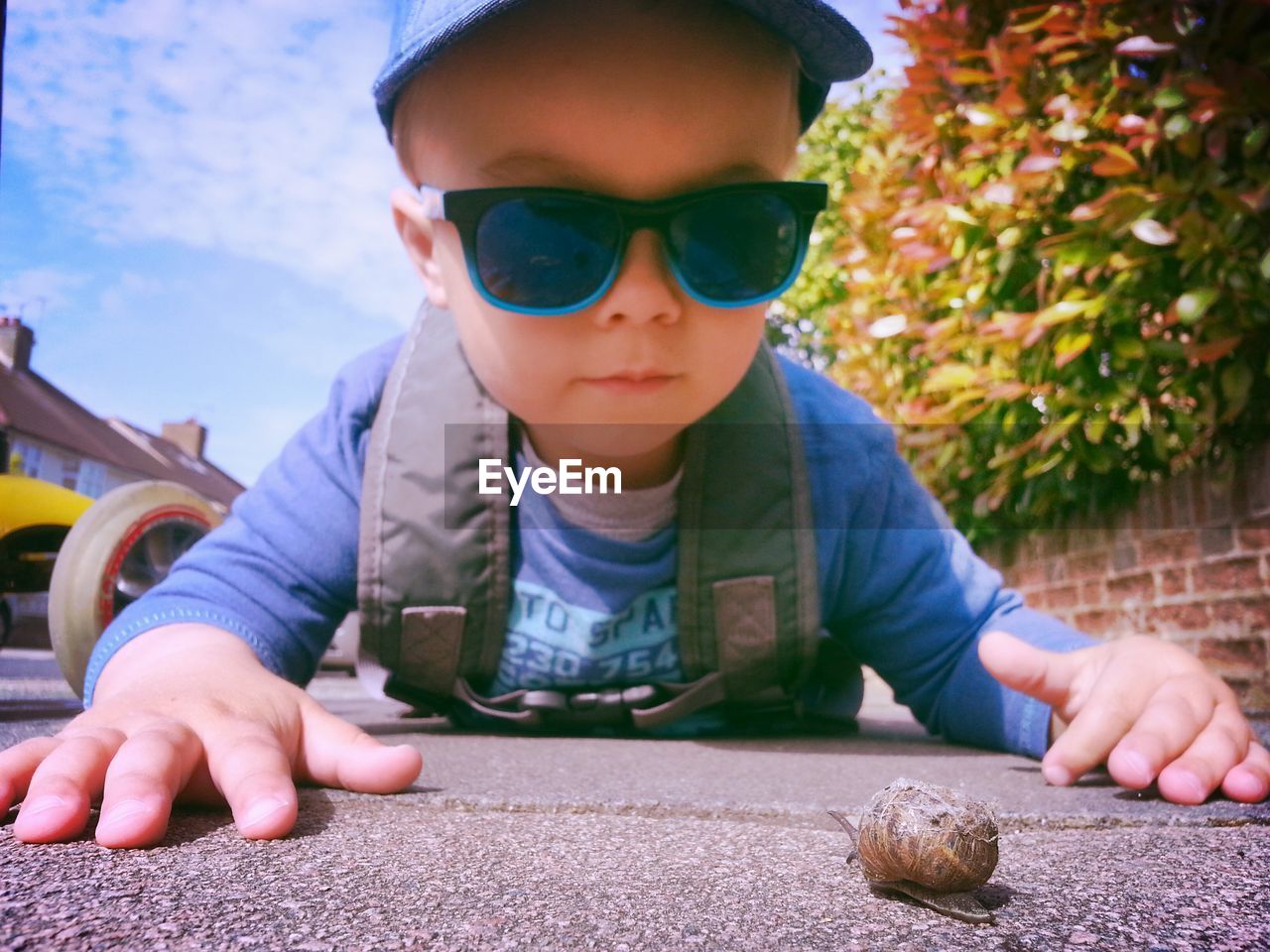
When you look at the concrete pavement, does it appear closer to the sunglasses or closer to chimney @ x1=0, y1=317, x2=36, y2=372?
the sunglasses

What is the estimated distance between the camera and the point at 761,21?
1374 mm

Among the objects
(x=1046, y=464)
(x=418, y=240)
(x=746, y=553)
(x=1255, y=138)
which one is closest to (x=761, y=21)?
(x=418, y=240)

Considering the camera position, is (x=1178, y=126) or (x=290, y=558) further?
(x=1178, y=126)

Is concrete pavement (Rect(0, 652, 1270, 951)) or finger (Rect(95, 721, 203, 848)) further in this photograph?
finger (Rect(95, 721, 203, 848))

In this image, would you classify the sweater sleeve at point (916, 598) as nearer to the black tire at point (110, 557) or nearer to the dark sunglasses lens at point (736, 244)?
the dark sunglasses lens at point (736, 244)

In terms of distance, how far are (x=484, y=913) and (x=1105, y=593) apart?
2823 millimetres

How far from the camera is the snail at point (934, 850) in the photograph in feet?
2.23

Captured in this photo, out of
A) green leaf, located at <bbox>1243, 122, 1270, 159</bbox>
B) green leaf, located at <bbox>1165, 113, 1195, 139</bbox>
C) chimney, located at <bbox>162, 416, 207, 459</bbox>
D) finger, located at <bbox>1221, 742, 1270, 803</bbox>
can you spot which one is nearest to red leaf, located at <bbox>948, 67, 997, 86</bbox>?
green leaf, located at <bbox>1165, 113, 1195, 139</bbox>

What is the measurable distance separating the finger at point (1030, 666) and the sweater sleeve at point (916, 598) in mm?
270

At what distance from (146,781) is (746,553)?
3.38 ft

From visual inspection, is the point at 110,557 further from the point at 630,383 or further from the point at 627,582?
the point at 630,383

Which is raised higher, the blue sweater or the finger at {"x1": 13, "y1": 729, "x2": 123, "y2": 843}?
the blue sweater

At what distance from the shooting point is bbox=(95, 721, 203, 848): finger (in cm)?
77

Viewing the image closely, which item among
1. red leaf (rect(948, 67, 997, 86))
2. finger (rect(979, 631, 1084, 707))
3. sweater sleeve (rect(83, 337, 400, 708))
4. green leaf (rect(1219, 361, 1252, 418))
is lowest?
finger (rect(979, 631, 1084, 707))
